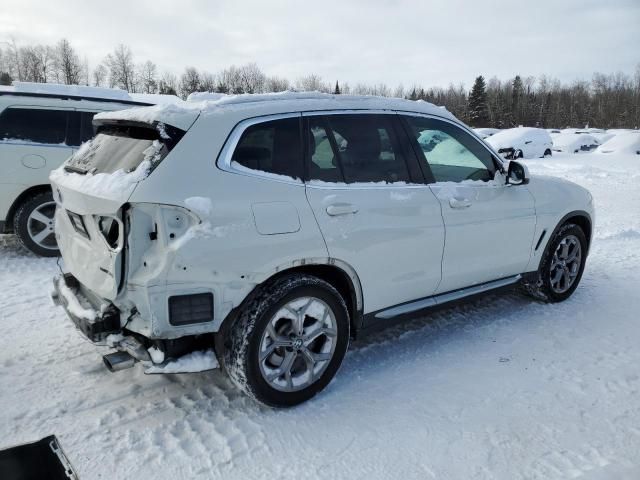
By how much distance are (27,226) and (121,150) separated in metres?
3.82

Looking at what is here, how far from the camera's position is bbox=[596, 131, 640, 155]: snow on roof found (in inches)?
928

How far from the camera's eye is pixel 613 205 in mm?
10047

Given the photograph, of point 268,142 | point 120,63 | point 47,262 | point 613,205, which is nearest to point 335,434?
point 268,142

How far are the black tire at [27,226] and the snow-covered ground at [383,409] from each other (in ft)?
5.54

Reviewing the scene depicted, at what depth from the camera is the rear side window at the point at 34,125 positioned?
19.2 ft

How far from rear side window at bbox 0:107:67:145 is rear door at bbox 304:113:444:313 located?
4459 millimetres

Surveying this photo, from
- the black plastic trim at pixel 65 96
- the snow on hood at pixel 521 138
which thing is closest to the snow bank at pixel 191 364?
the black plastic trim at pixel 65 96

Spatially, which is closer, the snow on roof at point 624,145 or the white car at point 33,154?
the white car at point 33,154

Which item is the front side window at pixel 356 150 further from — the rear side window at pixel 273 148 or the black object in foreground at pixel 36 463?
the black object in foreground at pixel 36 463

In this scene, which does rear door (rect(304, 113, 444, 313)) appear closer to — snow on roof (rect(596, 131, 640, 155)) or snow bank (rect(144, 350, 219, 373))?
snow bank (rect(144, 350, 219, 373))

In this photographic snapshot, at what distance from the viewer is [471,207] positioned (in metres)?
3.78

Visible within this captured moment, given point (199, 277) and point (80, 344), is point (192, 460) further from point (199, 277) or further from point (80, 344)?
point (80, 344)

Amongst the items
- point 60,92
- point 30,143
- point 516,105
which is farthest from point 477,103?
point 30,143

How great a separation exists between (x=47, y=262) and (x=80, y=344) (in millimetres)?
2489
